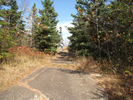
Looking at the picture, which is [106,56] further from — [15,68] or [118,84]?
[15,68]

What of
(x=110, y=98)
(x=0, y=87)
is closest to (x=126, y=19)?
(x=110, y=98)

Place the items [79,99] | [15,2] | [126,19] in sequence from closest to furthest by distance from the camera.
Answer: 1. [79,99]
2. [126,19]
3. [15,2]

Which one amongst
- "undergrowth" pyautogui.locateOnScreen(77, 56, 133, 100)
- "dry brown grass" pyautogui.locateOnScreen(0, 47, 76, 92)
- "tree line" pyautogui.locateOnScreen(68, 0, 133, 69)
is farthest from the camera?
"tree line" pyautogui.locateOnScreen(68, 0, 133, 69)

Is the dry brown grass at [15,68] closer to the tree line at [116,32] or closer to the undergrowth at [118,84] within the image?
the undergrowth at [118,84]

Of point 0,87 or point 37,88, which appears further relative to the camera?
point 37,88

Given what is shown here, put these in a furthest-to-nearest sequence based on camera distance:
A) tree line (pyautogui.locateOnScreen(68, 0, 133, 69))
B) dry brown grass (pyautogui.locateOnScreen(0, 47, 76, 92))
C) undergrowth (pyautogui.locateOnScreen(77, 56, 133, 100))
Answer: tree line (pyautogui.locateOnScreen(68, 0, 133, 69)) → dry brown grass (pyautogui.locateOnScreen(0, 47, 76, 92)) → undergrowth (pyautogui.locateOnScreen(77, 56, 133, 100))

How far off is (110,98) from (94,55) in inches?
227

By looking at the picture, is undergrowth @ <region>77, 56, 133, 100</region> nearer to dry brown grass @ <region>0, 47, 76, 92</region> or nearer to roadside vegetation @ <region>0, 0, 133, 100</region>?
roadside vegetation @ <region>0, 0, 133, 100</region>

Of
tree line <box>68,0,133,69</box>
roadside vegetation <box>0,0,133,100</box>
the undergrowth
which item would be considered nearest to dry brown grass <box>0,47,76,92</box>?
roadside vegetation <box>0,0,133,100</box>

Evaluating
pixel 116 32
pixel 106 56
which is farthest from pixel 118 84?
pixel 106 56

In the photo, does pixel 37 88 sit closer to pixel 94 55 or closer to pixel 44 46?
pixel 94 55

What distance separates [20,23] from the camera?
1697 cm

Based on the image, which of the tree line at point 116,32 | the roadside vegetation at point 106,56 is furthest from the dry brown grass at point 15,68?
the tree line at point 116,32

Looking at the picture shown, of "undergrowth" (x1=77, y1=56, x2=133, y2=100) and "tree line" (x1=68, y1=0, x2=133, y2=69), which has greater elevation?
"tree line" (x1=68, y1=0, x2=133, y2=69)
